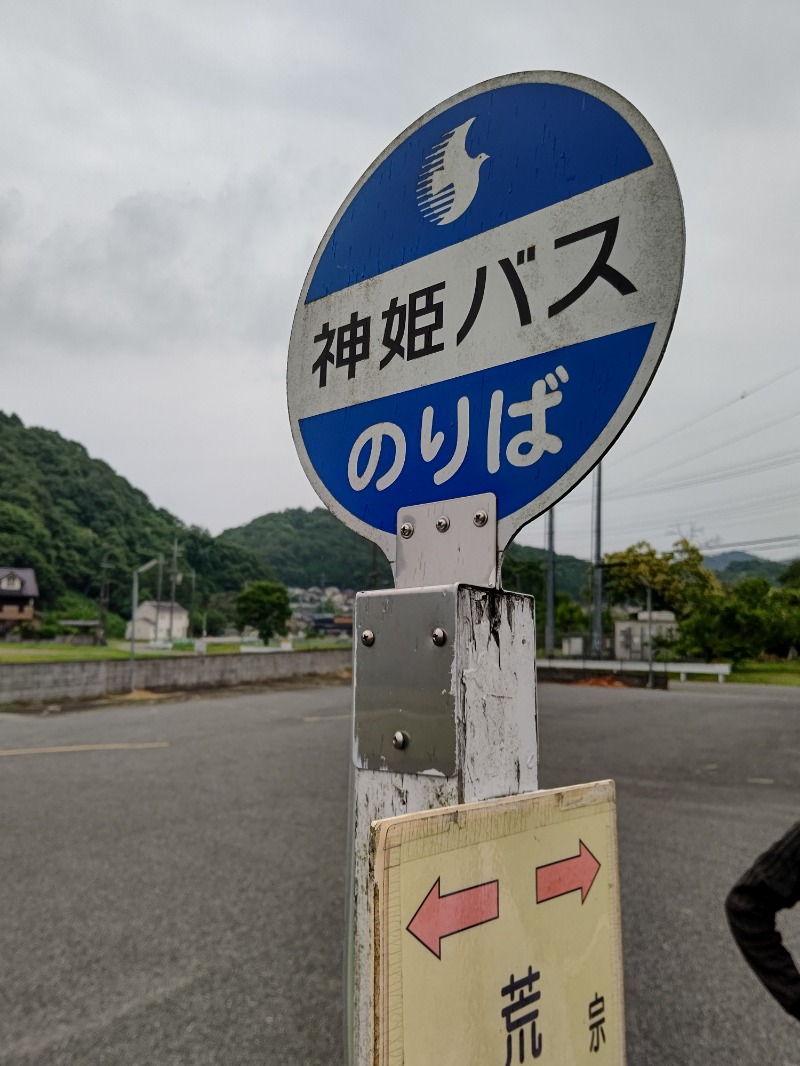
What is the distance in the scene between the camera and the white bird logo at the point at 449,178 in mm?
1237

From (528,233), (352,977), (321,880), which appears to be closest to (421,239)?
(528,233)

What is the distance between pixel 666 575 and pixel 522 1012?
43331 millimetres

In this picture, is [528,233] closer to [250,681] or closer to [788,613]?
[250,681]

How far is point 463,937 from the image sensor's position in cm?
89

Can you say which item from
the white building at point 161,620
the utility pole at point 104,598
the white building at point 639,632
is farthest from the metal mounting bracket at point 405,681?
the white building at point 161,620

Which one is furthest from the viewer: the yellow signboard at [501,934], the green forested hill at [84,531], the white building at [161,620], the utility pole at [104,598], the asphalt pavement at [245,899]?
the white building at [161,620]

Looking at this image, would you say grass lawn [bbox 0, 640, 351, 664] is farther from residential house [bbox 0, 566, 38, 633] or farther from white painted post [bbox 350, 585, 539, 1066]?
white painted post [bbox 350, 585, 539, 1066]

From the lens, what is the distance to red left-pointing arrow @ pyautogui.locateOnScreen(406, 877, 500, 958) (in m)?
0.84

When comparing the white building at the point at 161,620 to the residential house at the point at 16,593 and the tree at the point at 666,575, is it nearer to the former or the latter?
the residential house at the point at 16,593

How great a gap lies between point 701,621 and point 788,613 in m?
4.45

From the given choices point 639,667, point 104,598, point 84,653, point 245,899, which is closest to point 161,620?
point 104,598

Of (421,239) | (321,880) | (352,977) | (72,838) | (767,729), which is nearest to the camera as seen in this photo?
(352,977)

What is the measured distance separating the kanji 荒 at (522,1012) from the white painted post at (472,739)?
7.2 inches

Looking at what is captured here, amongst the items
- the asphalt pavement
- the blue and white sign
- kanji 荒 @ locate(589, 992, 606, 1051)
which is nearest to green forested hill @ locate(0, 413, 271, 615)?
the asphalt pavement
